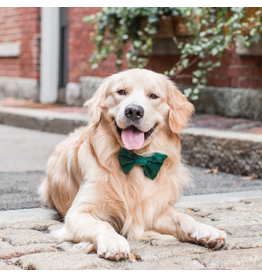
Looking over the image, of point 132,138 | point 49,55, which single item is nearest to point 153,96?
point 132,138

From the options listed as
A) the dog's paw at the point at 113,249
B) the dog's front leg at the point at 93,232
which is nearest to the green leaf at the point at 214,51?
the dog's front leg at the point at 93,232

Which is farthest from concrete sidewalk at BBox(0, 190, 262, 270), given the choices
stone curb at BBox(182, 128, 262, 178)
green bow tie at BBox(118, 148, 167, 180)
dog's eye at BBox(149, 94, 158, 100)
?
stone curb at BBox(182, 128, 262, 178)

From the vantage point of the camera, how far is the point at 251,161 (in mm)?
5234

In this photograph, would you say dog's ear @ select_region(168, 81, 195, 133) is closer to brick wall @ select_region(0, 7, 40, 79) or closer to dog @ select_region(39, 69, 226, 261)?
dog @ select_region(39, 69, 226, 261)

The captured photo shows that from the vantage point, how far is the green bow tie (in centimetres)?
334

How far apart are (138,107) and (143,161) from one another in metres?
0.39

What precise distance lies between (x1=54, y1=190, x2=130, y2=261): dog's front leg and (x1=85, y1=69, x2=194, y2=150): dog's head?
1.51 ft

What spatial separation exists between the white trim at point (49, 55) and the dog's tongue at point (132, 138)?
7.61 meters

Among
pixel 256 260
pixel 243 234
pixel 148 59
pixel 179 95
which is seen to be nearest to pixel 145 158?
pixel 179 95

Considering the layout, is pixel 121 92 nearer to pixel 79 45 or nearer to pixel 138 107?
pixel 138 107

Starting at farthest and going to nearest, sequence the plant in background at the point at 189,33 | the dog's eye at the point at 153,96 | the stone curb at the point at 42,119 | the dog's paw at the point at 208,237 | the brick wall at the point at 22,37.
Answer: the brick wall at the point at 22,37 < the stone curb at the point at 42,119 < the plant in background at the point at 189,33 < the dog's eye at the point at 153,96 < the dog's paw at the point at 208,237

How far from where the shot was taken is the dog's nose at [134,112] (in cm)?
313

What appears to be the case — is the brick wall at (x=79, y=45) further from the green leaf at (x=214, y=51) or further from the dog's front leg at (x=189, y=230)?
the dog's front leg at (x=189, y=230)

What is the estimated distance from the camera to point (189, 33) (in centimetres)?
686
